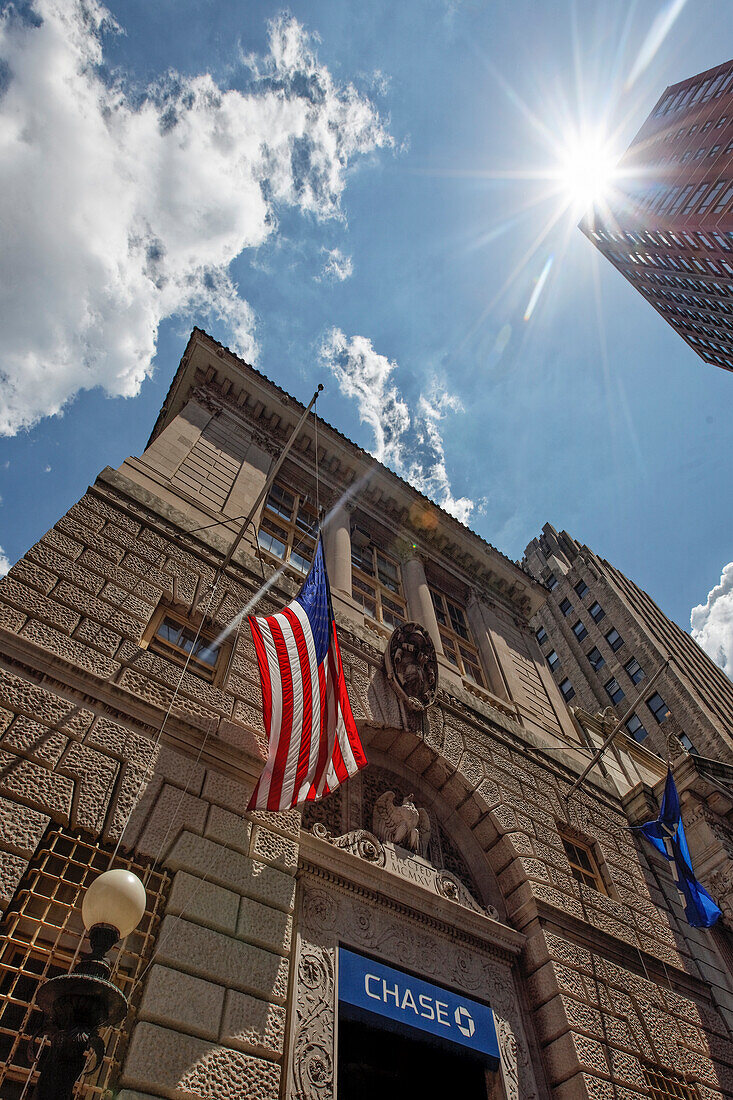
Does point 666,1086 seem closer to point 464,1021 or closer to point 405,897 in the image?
point 464,1021

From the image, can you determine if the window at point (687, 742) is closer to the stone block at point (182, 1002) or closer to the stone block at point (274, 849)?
the stone block at point (274, 849)

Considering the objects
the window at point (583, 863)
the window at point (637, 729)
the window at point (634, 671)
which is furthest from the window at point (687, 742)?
the window at point (583, 863)

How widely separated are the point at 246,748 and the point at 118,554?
3.51 meters

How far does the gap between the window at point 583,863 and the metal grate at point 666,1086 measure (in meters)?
2.80

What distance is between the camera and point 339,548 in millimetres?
16672

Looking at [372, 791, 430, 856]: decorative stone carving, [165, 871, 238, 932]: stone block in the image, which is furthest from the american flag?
[372, 791, 430, 856]: decorative stone carving

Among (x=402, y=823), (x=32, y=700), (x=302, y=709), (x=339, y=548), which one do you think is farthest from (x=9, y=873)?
(x=339, y=548)

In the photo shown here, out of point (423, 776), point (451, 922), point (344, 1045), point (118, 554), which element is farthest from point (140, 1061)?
point (423, 776)

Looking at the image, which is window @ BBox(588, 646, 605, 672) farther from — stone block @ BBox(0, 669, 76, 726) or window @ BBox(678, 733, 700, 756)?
stone block @ BBox(0, 669, 76, 726)

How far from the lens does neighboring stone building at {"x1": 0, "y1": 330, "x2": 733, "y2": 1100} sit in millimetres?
6145

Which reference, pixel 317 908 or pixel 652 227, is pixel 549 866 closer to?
pixel 317 908

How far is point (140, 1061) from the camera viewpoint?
17.6ft

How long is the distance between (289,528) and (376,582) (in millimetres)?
2822

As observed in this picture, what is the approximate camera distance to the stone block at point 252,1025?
6.09 meters
